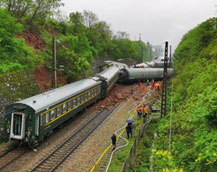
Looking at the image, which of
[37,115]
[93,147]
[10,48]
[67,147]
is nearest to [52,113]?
[37,115]

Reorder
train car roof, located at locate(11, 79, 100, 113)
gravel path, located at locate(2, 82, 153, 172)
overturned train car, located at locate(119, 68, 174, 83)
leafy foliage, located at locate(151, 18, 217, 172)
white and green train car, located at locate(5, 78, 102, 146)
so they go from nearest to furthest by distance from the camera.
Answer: leafy foliage, located at locate(151, 18, 217, 172), gravel path, located at locate(2, 82, 153, 172), white and green train car, located at locate(5, 78, 102, 146), train car roof, located at locate(11, 79, 100, 113), overturned train car, located at locate(119, 68, 174, 83)

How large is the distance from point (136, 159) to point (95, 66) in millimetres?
32220

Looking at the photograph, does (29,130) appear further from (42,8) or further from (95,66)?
(95,66)

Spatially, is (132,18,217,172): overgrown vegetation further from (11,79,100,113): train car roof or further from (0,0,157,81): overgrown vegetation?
(0,0,157,81): overgrown vegetation

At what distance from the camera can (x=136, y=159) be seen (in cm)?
1448

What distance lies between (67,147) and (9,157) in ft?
12.7

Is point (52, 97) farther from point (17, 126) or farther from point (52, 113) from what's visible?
point (17, 126)

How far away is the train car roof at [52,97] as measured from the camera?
15.1 metres

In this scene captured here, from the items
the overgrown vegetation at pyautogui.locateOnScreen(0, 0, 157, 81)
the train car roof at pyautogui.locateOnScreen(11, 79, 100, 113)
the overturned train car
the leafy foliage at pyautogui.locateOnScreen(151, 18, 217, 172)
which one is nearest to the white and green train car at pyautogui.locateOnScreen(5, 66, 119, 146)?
the train car roof at pyautogui.locateOnScreen(11, 79, 100, 113)

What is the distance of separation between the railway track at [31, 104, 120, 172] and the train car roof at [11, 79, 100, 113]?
3119 millimetres

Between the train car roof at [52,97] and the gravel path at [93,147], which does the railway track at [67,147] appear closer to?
the gravel path at [93,147]

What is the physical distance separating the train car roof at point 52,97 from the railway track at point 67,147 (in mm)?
3119

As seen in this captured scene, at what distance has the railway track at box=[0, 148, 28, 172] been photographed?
13153 mm

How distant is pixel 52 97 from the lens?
17.2m
